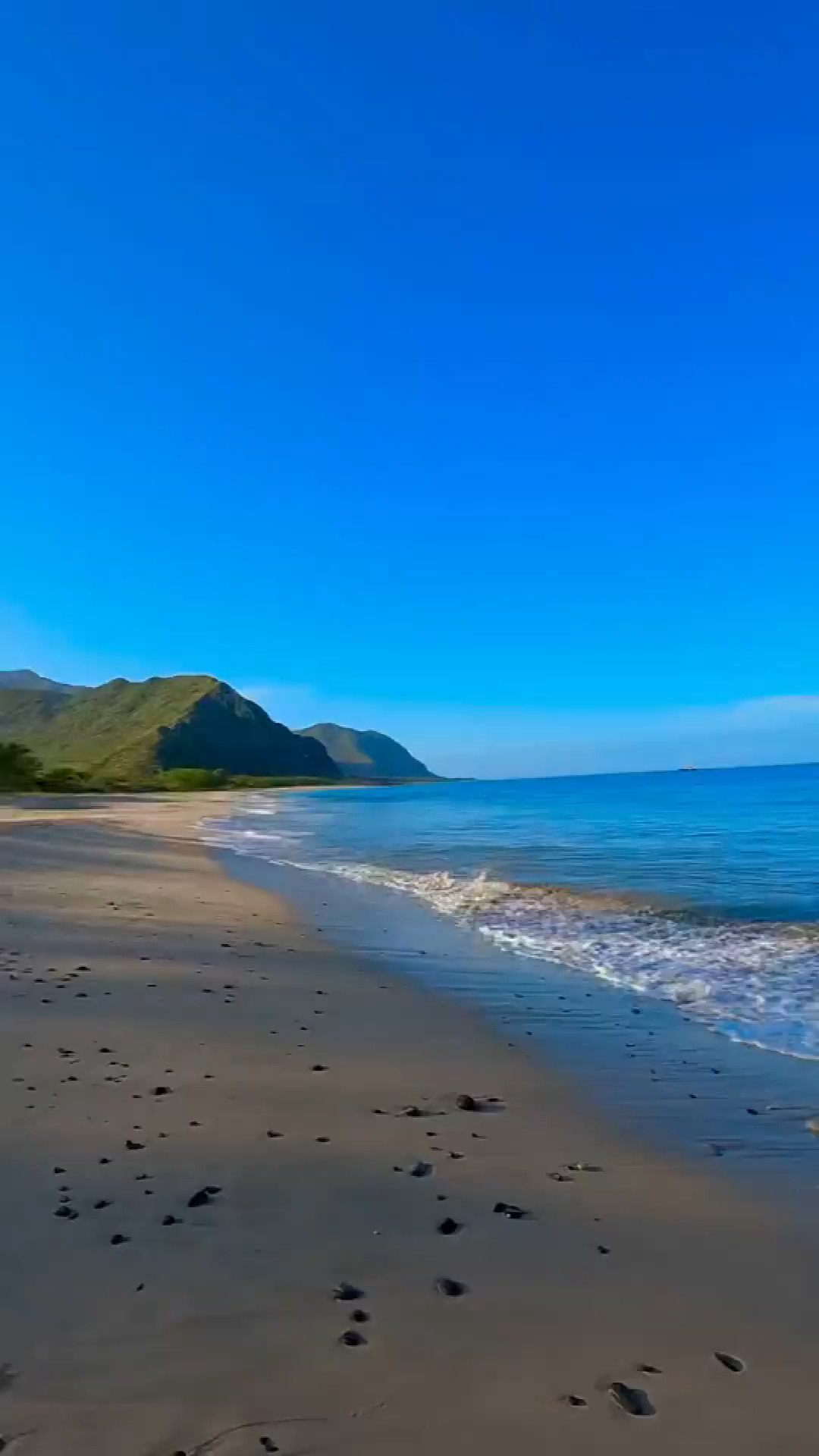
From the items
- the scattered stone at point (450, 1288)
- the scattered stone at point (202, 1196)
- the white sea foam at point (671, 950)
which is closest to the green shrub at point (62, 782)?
the white sea foam at point (671, 950)

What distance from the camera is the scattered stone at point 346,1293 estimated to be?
3.82 metres

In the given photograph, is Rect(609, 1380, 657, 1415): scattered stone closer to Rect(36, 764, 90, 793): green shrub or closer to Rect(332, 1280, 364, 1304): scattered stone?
Rect(332, 1280, 364, 1304): scattered stone

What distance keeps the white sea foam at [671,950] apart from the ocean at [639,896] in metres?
0.03

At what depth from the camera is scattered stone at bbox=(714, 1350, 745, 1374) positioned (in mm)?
3415

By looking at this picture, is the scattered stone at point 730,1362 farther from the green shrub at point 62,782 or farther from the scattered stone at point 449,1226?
the green shrub at point 62,782

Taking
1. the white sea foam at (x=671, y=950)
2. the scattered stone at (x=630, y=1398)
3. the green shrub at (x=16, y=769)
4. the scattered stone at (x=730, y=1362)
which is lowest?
the white sea foam at (x=671, y=950)

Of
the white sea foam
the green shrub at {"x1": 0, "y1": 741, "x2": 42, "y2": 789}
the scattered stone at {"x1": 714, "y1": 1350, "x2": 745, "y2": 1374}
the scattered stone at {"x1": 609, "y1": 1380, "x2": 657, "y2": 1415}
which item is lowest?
the white sea foam

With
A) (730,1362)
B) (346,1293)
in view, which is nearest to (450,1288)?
(346,1293)

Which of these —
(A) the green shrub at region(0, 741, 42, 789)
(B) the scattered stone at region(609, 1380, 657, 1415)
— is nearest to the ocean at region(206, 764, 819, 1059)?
(B) the scattered stone at region(609, 1380, 657, 1415)

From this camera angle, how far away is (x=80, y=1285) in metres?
3.81

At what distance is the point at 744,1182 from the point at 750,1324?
166 cm

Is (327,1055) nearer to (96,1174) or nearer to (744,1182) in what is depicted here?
(96,1174)

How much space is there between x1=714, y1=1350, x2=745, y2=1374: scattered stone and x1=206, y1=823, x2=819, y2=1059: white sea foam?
5.19m

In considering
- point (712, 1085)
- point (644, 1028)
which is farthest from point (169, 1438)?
point (644, 1028)
